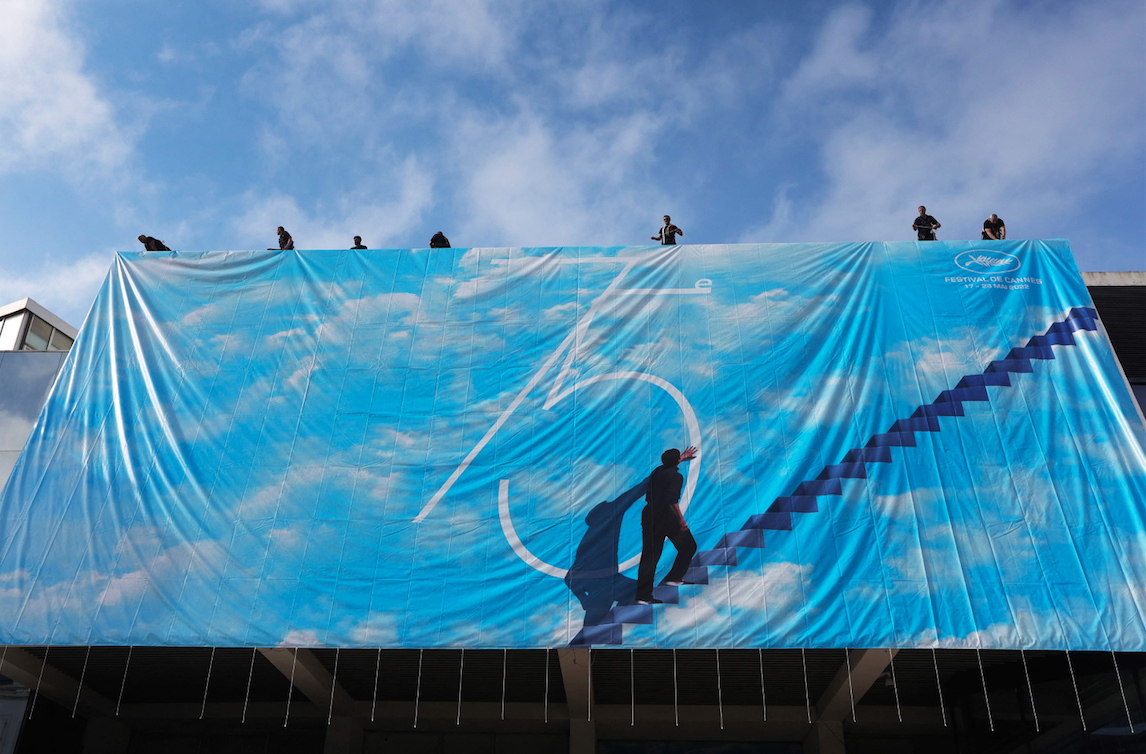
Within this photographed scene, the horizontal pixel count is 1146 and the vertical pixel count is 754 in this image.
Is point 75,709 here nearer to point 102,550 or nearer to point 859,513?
point 102,550

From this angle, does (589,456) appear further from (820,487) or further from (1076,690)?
(1076,690)

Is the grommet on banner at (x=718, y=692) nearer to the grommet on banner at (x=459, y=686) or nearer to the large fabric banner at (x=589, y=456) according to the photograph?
the large fabric banner at (x=589, y=456)

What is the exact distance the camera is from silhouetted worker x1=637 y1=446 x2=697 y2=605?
10.7 m

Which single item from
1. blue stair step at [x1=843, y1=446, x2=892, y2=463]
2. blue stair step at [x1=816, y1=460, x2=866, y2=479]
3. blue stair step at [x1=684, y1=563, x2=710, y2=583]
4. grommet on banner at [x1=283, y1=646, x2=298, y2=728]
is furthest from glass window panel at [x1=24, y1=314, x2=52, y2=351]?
blue stair step at [x1=843, y1=446, x2=892, y2=463]

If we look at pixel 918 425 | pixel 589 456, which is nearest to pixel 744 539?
pixel 589 456

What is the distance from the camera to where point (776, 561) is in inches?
422

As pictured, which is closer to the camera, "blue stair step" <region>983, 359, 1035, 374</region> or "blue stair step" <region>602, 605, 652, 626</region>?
"blue stair step" <region>602, 605, 652, 626</region>

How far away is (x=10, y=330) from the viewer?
18.6m

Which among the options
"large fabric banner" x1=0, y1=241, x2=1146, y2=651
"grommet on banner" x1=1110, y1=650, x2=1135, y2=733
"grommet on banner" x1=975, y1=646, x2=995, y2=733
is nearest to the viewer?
"grommet on banner" x1=1110, y1=650, x2=1135, y2=733

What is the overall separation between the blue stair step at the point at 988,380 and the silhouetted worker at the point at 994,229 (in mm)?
2804

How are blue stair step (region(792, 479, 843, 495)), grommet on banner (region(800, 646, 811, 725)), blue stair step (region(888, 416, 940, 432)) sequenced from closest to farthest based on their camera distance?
blue stair step (region(792, 479, 843, 495)) → blue stair step (region(888, 416, 940, 432)) → grommet on banner (region(800, 646, 811, 725))

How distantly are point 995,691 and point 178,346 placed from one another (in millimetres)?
13362

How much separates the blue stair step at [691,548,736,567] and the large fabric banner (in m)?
0.04

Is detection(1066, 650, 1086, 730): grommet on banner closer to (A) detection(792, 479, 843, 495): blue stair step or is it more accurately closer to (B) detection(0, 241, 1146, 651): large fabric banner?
(B) detection(0, 241, 1146, 651): large fabric banner
